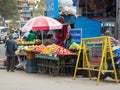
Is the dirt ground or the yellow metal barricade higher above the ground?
the yellow metal barricade

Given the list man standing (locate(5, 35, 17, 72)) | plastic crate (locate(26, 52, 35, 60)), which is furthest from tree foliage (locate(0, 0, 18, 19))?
plastic crate (locate(26, 52, 35, 60))

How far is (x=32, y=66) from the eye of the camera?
17781 mm

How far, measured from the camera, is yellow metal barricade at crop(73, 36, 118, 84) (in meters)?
13.6

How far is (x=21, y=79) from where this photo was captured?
50.5 feet

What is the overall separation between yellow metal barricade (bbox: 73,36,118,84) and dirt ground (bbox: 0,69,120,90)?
1.44 feet

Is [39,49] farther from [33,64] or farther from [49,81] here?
[49,81]

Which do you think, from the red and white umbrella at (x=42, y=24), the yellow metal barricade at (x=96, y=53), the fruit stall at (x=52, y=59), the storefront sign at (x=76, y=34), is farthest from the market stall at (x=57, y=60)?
the storefront sign at (x=76, y=34)

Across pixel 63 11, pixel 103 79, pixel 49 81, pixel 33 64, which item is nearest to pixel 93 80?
pixel 103 79

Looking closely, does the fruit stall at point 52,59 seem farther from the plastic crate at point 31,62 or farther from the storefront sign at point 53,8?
the storefront sign at point 53,8

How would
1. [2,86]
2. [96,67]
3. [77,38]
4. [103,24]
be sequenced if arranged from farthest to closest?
[103,24] → [77,38] → [96,67] → [2,86]

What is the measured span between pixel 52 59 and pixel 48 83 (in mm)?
2179

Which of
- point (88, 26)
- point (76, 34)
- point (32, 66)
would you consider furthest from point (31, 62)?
point (88, 26)

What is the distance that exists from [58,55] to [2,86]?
10.6 ft

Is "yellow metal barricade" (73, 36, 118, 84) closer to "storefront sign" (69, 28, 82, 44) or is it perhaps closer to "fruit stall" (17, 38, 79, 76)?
"fruit stall" (17, 38, 79, 76)
